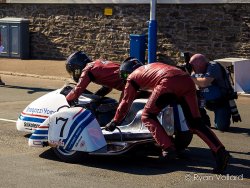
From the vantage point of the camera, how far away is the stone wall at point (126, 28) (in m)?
19.0

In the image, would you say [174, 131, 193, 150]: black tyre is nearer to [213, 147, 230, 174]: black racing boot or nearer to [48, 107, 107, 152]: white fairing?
[213, 147, 230, 174]: black racing boot

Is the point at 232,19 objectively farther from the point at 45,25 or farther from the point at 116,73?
the point at 116,73

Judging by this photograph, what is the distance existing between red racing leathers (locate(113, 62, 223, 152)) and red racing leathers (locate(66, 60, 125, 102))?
2.64 ft

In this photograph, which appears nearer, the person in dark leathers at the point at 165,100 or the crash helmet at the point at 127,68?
the person in dark leathers at the point at 165,100

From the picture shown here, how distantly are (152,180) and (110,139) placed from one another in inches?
42.8

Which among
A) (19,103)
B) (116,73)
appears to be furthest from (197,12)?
(116,73)

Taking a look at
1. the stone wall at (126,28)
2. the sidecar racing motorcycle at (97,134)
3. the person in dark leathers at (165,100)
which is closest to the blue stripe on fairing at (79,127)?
the sidecar racing motorcycle at (97,134)

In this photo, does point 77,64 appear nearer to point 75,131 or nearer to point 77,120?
point 77,120

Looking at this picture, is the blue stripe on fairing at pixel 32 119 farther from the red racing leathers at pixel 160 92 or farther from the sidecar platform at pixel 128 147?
the red racing leathers at pixel 160 92

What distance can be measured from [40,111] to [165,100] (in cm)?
219

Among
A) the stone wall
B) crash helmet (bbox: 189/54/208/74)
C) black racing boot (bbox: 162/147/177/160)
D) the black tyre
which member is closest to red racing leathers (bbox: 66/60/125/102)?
the black tyre

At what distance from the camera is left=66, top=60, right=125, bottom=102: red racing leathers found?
8406 mm

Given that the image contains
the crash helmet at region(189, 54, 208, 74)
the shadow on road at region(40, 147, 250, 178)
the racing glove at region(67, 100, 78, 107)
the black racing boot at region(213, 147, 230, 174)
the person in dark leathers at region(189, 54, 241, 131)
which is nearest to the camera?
the black racing boot at region(213, 147, 230, 174)

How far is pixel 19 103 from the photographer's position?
13.8 m
